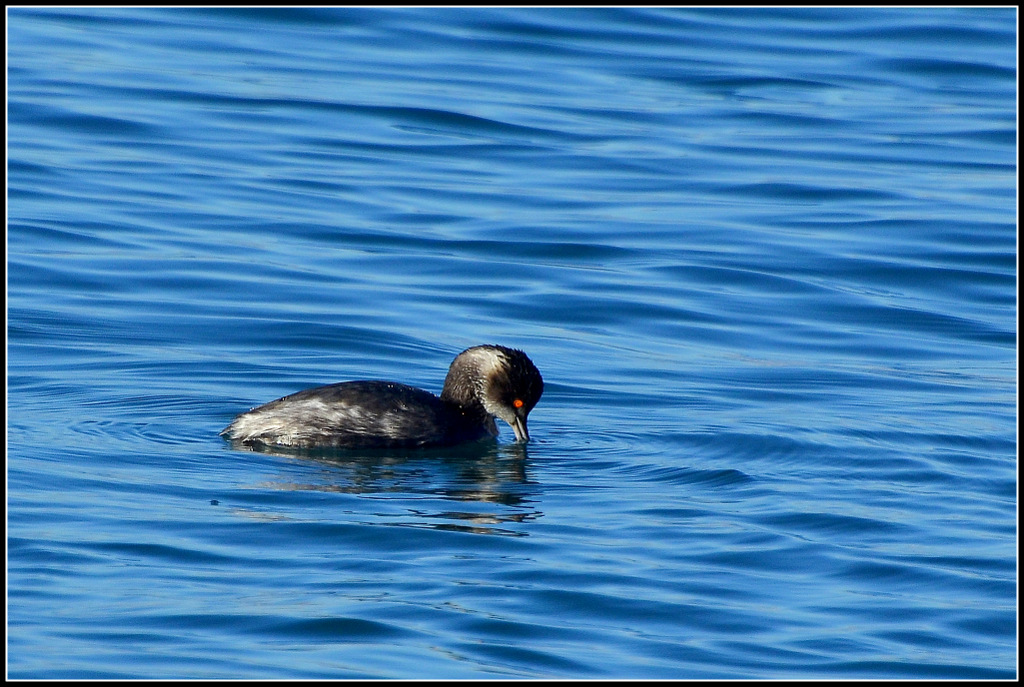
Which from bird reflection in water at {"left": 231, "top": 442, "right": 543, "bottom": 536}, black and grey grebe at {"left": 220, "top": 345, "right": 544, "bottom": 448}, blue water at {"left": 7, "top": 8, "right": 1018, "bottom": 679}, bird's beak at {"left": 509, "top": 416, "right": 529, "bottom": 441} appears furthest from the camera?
bird's beak at {"left": 509, "top": 416, "right": 529, "bottom": 441}

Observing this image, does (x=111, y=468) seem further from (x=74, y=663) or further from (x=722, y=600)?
(x=722, y=600)

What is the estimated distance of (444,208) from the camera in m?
20.0

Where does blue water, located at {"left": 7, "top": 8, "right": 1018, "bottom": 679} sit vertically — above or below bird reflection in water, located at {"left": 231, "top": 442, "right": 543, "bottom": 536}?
above

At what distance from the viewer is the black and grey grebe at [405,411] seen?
1170 cm

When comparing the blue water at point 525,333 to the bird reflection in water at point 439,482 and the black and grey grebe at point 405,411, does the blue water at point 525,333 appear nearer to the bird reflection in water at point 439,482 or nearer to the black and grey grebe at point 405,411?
the bird reflection in water at point 439,482

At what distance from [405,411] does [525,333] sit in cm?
374

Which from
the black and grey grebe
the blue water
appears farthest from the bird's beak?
the blue water

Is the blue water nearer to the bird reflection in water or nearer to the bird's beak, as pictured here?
the bird reflection in water

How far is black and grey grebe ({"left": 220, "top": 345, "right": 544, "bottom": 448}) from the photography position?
11703 millimetres

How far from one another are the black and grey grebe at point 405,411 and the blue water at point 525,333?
23 centimetres

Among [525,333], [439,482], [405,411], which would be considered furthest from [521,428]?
[525,333]

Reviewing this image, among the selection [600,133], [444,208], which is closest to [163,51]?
[600,133]

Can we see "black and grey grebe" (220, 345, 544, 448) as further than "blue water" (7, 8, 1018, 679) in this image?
Yes

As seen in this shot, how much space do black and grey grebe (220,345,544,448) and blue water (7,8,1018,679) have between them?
23 centimetres
